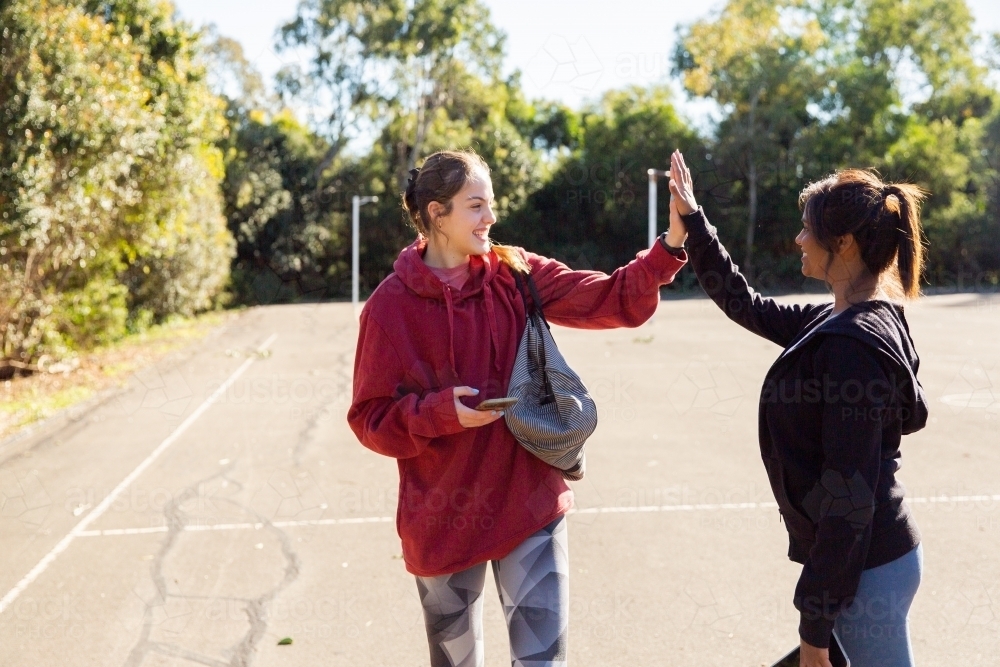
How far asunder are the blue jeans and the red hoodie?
2.82ft

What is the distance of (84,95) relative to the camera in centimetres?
1295

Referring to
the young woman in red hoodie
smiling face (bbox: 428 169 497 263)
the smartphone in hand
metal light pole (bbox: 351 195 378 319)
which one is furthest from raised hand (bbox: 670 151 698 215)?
metal light pole (bbox: 351 195 378 319)

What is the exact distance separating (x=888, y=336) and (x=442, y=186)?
1.30 metres

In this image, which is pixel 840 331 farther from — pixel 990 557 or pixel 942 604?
pixel 990 557

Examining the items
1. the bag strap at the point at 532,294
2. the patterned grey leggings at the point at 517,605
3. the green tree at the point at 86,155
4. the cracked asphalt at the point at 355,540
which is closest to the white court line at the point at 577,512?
the cracked asphalt at the point at 355,540

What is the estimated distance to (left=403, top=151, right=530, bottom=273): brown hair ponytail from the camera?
285cm

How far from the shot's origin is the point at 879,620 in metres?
2.29

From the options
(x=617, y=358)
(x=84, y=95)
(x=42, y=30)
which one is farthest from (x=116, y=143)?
(x=617, y=358)

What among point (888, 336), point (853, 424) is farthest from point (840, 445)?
point (888, 336)

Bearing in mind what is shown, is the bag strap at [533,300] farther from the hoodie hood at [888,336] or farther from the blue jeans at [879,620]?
the blue jeans at [879,620]

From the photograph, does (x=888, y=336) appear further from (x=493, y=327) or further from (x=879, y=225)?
(x=493, y=327)

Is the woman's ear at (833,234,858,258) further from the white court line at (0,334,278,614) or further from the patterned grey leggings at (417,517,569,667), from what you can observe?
the white court line at (0,334,278,614)

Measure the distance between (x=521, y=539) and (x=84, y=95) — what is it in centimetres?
1223

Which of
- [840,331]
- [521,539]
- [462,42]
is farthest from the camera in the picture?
[462,42]
